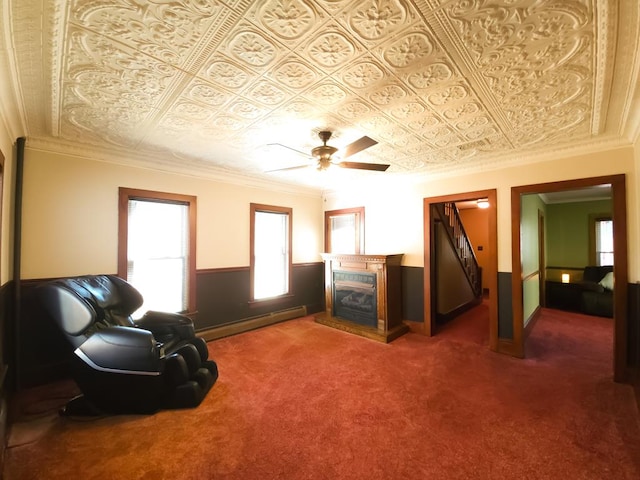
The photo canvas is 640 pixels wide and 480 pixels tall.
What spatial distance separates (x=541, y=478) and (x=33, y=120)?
176 inches

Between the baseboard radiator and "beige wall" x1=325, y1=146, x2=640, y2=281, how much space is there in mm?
1728

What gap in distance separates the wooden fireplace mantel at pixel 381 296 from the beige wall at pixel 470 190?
43 cm

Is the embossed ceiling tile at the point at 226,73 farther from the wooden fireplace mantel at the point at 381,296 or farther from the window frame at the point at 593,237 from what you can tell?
the window frame at the point at 593,237

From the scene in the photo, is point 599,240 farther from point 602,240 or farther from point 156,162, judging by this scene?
point 156,162

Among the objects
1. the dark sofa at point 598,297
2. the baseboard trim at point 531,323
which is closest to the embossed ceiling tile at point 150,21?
the baseboard trim at point 531,323

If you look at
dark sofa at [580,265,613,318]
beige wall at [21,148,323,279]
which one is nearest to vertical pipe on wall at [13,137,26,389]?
beige wall at [21,148,323,279]

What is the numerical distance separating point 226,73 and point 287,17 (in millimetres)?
590

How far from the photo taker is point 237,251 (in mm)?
4117

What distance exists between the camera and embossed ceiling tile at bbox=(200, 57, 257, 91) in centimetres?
156

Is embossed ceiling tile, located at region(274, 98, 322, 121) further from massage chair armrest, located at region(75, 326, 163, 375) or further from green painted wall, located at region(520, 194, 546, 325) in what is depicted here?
green painted wall, located at region(520, 194, 546, 325)

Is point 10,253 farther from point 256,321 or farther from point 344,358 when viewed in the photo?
point 344,358

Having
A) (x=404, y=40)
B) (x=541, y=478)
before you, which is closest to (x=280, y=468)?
(x=541, y=478)

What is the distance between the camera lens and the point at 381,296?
12.9ft

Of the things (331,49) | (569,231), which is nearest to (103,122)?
(331,49)
